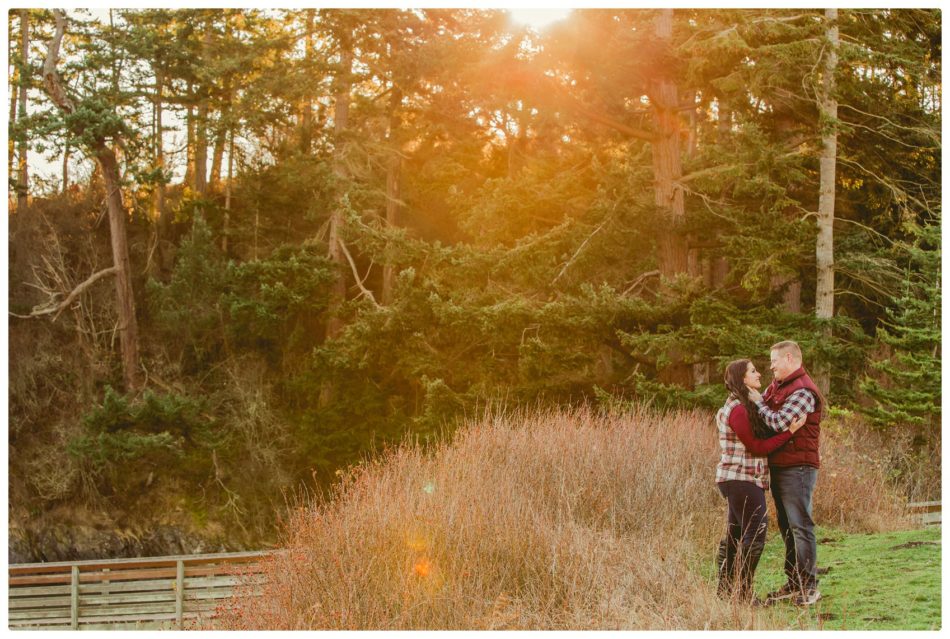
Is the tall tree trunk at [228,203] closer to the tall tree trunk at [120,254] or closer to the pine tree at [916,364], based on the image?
the tall tree trunk at [120,254]

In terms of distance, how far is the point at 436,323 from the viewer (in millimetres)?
19031

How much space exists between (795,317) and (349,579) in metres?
11.5

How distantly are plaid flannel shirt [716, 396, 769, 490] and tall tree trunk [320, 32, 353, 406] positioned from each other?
15.1 m

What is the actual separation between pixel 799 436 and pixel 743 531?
65 cm

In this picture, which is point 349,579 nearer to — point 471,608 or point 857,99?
point 471,608

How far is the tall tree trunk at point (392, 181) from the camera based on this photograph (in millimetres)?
21188

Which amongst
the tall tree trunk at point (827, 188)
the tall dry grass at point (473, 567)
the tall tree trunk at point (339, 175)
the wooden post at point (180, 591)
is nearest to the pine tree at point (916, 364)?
the tall tree trunk at point (827, 188)

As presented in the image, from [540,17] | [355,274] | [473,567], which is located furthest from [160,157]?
[473,567]

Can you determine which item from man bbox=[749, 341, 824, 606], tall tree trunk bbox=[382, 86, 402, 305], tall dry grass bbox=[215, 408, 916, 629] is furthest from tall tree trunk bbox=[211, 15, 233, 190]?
man bbox=[749, 341, 824, 606]

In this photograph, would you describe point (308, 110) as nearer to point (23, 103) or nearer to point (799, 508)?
point (23, 103)

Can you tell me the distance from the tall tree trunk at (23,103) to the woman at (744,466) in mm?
17660

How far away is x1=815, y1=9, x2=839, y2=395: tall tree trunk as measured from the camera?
15.0 meters

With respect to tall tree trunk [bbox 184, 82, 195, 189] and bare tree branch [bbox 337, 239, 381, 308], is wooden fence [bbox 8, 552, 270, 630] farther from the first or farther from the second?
tall tree trunk [bbox 184, 82, 195, 189]

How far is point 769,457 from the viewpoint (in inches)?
215
